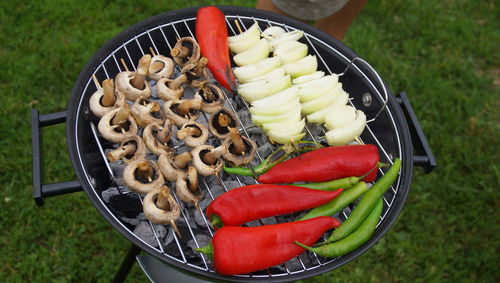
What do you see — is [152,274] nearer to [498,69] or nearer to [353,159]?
[353,159]

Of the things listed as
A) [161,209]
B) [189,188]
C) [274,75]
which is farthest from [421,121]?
[161,209]

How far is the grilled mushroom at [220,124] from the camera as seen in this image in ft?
9.07

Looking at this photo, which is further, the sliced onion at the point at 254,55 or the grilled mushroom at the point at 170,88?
the sliced onion at the point at 254,55

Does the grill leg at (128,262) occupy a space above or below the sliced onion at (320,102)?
below

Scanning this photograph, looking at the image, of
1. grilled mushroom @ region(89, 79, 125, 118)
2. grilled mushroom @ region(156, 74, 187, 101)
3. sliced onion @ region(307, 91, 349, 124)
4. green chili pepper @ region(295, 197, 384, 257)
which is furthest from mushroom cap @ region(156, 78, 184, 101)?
green chili pepper @ region(295, 197, 384, 257)

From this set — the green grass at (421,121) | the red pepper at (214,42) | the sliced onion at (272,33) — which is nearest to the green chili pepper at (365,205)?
the red pepper at (214,42)

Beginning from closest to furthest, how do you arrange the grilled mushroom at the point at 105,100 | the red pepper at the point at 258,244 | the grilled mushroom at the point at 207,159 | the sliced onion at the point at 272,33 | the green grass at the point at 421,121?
the red pepper at the point at 258,244 → the grilled mushroom at the point at 207,159 → the grilled mushroom at the point at 105,100 → the sliced onion at the point at 272,33 → the green grass at the point at 421,121

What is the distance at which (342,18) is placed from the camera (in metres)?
4.44

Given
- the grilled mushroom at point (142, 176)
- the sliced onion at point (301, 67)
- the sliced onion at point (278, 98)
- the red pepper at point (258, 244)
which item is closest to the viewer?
the red pepper at point (258, 244)

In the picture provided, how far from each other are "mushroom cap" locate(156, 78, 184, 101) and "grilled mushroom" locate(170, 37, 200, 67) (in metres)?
0.20

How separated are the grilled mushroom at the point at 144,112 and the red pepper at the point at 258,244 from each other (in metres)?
0.85

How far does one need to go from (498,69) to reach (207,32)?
4072 mm

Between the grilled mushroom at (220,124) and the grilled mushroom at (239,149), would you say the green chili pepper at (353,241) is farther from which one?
the grilled mushroom at (220,124)

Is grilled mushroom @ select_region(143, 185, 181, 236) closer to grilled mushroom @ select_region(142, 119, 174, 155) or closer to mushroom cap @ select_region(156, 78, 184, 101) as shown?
grilled mushroom @ select_region(142, 119, 174, 155)
